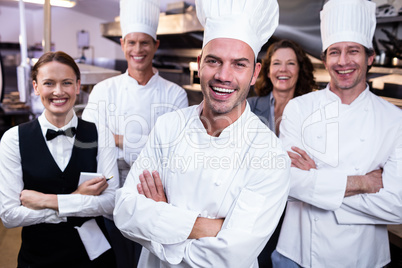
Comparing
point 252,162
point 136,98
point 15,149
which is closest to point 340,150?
point 252,162

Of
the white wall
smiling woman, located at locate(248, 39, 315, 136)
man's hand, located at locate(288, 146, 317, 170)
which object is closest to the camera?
man's hand, located at locate(288, 146, 317, 170)

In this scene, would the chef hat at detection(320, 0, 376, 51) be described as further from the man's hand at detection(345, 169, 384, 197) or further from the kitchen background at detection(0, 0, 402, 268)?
the man's hand at detection(345, 169, 384, 197)

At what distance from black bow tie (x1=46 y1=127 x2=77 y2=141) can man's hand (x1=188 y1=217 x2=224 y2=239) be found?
0.77m

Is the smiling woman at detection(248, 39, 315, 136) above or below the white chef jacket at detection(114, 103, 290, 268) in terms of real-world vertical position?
above

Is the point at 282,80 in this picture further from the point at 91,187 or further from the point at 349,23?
the point at 91,187

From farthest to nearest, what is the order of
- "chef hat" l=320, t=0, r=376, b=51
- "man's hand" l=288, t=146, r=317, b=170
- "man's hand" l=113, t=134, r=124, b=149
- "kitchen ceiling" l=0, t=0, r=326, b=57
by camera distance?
"kitchen ceiling" l=0, t=0, r=326, b=57, "man's hand" l=113, t=134, r=124, b=149, "chef hat" l=320, t=0, r=376, b=51, "man's hand" l=288, t=146, r=317, b=170

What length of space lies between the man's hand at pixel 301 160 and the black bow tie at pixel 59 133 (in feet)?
3.36

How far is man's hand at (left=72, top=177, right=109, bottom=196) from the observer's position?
1492 mm

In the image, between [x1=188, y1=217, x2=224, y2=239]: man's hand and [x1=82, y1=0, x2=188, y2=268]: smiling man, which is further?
[x1=82, y1=0, x2=188, y2=268]: smiling man

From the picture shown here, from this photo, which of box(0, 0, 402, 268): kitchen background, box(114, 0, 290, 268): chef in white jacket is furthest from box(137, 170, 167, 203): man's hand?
box(0, 0, 402, 268): kitchen background

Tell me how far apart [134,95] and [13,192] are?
38.1 inches

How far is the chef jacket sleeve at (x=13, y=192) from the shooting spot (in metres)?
1.41

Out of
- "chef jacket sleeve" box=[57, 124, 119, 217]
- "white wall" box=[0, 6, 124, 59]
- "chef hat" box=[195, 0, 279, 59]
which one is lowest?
"chef jacket sleeve" box=[57, 124, 119, 217]

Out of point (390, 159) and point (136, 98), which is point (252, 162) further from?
point (136, 98)
